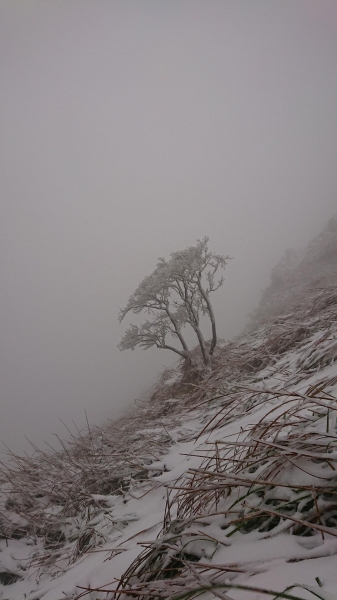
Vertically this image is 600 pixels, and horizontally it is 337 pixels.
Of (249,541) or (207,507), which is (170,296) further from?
(249,541)

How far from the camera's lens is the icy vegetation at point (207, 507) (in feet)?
2.62

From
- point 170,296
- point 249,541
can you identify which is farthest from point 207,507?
point 170,296

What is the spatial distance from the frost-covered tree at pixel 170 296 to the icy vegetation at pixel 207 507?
549cm

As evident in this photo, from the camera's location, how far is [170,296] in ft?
36.7

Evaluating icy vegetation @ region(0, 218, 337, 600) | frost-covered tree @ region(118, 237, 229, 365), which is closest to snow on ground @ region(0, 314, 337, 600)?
icy vegetation @ region(0, 218, 337, 600)

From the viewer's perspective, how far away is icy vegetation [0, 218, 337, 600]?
2.62 ft

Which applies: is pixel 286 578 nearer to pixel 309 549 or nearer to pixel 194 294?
pixel 309 549

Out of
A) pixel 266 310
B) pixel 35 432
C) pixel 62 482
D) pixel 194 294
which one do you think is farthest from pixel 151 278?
pixel 35 432

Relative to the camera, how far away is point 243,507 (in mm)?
1043

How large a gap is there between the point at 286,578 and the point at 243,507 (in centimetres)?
36

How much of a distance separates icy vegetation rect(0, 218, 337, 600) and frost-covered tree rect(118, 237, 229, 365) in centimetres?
549

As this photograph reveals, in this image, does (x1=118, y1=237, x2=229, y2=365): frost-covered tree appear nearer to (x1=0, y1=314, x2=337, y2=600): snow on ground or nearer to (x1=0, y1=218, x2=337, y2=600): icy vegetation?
(x1=0, y1=218, x2=337, y2=600): icy vegetation

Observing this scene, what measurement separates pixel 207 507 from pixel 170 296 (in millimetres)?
9989

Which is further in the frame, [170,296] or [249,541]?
[170,296]
